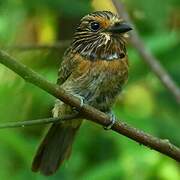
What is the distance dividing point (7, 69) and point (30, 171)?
1962mm

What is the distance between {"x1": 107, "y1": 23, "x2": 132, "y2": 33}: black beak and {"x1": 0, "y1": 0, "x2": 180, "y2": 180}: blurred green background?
0.69 feet

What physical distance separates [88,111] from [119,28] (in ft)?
2.74

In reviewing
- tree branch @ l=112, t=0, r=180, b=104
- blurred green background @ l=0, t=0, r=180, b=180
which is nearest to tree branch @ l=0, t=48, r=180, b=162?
blurred green background @ l=0, t=0, r=180, b=180

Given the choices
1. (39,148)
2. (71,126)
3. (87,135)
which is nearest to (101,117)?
(39,148)

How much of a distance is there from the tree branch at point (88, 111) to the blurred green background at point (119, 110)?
58cm

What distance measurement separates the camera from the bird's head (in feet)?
10.2

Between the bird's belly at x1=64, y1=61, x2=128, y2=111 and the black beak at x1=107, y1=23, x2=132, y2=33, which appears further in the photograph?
the bird's belly at x1=64, y1=61, x2=128, y2=111

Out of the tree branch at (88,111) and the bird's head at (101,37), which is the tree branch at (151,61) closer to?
the bird's head at (101,37)

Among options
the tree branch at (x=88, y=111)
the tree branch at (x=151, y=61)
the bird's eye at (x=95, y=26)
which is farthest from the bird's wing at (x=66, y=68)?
the tree branch at (x=88, y=111)

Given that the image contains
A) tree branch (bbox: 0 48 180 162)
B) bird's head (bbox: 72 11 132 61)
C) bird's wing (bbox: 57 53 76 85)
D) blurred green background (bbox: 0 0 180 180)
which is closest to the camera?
tree branch (bbox: 0 48 180 162)

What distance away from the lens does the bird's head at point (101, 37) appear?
310 cm

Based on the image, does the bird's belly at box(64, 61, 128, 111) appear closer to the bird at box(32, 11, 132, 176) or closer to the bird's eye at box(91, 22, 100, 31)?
the bird at box(32, 11, 132, 176)

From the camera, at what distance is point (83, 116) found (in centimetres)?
234

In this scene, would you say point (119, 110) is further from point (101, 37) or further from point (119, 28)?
point (119, 28)
